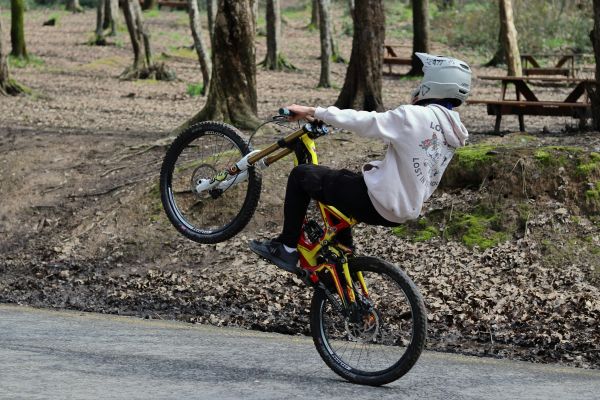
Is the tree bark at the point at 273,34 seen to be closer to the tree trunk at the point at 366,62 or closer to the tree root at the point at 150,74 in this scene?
the tree root at the point at 150,74

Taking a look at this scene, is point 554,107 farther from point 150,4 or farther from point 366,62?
point 150,4

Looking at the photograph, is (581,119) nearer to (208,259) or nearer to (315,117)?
(208,259)

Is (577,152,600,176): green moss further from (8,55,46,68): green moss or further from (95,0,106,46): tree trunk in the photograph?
(95,0,106,46): tree trunk

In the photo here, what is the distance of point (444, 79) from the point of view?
702 centimetres

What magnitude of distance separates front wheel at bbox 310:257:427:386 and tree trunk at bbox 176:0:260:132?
8.43 metres

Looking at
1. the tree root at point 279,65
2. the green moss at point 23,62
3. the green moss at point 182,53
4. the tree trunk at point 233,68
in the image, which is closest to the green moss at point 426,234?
the tree trunk at point 233,68

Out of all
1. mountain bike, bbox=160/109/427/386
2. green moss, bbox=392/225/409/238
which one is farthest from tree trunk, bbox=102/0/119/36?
mountain bike, bbox=160/109/427/386

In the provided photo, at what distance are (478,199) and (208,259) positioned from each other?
3.18 m

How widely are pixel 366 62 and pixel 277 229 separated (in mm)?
5177

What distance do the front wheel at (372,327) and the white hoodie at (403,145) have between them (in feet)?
1.47

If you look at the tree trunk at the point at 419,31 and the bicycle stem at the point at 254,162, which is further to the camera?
the tree trunk at the point at 419,31

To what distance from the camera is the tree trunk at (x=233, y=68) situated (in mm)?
15609

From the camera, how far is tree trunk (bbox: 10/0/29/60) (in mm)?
31438

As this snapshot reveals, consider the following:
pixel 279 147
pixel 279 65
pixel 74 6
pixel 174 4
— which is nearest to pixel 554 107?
pixel 279 147
